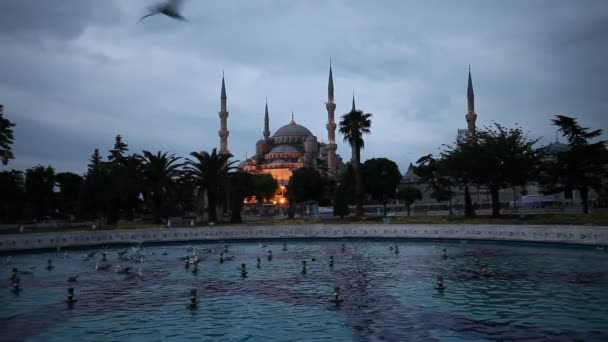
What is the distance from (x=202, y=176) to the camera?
44.1m

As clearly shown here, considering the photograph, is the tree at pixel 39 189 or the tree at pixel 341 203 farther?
the tree at pixel 39 189

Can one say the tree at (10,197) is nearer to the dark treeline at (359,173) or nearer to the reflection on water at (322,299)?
the dark treeline at (359,173)

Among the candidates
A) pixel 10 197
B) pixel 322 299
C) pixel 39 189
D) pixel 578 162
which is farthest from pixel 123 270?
pixel 39 189

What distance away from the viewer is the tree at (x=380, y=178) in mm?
84056

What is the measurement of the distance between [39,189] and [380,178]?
163 feet

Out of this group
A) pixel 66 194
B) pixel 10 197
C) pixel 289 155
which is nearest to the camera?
pixel 10 197

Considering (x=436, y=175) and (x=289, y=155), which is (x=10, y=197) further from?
(x=289, y=155)

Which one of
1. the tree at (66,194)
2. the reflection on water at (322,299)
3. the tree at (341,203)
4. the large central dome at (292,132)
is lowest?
the reflection on water at (322,299)

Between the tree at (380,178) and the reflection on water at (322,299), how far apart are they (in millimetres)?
58180

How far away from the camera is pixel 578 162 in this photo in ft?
128

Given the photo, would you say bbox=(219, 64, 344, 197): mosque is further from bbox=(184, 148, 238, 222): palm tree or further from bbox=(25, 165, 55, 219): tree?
bbox=(184, 148, 238, 222): palm tree

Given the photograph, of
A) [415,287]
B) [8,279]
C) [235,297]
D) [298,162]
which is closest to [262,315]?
[235,297]

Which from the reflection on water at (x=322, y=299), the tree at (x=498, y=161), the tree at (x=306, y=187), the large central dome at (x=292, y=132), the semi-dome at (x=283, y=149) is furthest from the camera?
the large central dome at (x=292, y=132)

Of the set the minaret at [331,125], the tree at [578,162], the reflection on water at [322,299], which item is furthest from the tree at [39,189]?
the tree at [578,162]
